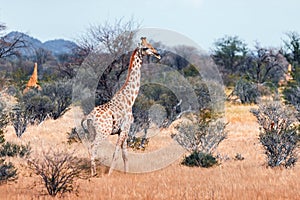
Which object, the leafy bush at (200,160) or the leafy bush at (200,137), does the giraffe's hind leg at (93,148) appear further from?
the leafy bush at (200,137)

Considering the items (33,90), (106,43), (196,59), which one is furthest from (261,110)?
(196,59)

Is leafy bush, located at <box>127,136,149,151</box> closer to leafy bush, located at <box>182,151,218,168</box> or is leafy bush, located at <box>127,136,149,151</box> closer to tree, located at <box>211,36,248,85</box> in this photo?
leafy bush, located at <box>182,151,218,168</box>

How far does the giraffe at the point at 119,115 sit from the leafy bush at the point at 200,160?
1781mm

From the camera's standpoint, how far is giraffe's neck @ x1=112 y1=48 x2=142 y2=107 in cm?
956

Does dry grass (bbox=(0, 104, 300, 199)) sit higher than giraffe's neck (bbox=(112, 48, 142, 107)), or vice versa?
giraffe's neck (bbox=(112, 48, 142, 107))

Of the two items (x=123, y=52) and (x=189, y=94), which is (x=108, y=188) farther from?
(x=189, y=94)

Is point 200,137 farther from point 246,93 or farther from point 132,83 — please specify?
point 246,93

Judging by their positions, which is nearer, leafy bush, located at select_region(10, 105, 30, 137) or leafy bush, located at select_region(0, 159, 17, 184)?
leafy bush, located at select_region(0, 159, 17, 184)

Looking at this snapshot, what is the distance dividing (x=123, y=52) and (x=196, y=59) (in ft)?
87.1

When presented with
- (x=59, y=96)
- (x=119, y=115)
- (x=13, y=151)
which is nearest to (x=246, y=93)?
(x=59, y=96)

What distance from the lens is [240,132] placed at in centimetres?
1736

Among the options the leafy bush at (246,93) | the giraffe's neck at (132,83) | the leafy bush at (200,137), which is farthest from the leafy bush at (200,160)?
the leafy bush at (246,93)

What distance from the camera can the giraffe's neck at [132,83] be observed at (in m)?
9.56

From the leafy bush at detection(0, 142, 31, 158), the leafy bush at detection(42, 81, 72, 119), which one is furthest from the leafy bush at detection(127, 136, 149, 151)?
the leafy bush at detection(42, 81, 72, 119)
